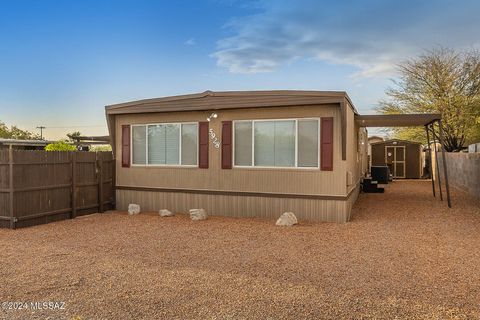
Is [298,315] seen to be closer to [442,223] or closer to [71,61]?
[442,223]

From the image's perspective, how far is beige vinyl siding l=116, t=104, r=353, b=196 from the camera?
25.7ft

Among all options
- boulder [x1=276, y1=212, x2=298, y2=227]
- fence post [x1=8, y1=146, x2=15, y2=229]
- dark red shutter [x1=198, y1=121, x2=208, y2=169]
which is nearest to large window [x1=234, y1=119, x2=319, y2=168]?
dark red shutter [x1=198, y1=121, x2=208, y2=169]

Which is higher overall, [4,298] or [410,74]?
[410,74]

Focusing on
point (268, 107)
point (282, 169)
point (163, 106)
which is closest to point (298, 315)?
point (282, 169)

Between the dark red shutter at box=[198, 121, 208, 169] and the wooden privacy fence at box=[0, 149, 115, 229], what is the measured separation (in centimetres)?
254

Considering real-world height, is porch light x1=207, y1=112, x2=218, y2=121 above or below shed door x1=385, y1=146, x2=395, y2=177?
above

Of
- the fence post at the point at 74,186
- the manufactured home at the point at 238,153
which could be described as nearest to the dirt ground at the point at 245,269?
the fence post at the point at 74,186

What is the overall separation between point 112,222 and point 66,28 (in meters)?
6.91

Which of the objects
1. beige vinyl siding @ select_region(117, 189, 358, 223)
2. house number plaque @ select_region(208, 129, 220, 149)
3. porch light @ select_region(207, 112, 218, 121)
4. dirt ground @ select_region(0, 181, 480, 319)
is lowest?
dirt ground @ select_region(0, 181, 480, 319)

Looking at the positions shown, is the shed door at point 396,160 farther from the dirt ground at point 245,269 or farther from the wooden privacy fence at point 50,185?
the wooden privacy fence at point 50,185

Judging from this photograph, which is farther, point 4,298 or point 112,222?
point 112,222

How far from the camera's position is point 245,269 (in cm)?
469

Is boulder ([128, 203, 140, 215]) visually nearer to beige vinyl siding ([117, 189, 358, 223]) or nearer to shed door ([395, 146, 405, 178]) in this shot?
beige vinyl siding ([117, 189, 358, 223])

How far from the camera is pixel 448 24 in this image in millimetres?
13531
